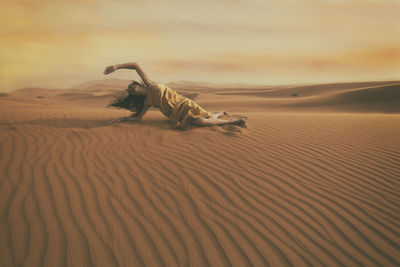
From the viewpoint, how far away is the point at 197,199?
2600 mm

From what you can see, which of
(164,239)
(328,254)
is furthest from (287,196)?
(164,239)

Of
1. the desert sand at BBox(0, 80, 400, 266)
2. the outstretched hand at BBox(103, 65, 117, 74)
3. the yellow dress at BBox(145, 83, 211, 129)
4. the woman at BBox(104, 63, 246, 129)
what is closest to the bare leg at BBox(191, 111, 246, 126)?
the woman at BBox(104, 63, 246, 129)

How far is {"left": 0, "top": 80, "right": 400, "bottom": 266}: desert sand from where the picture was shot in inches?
77.9

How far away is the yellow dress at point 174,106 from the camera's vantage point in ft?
16.2

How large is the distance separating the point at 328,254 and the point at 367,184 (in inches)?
59.9

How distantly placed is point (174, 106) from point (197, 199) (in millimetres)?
2906

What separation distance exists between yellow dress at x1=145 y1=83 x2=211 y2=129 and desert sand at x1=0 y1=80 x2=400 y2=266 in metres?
0.51

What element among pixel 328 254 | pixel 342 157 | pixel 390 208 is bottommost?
pixel 328 254

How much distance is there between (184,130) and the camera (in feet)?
15.8

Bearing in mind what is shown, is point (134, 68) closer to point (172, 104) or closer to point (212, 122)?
point (172, 104)

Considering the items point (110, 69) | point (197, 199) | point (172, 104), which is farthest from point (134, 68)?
point (197, 199)

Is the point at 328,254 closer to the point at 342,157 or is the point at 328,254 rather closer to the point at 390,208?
the point at 390,208

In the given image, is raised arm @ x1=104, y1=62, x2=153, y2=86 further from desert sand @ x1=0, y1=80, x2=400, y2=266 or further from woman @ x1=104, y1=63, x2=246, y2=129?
desert sand @ x1=0, y1=80, x2=400, y2=266

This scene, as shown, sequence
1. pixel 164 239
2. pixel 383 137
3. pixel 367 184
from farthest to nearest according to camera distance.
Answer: pixel 383 137
pixel 367 184
pixel 164 239
